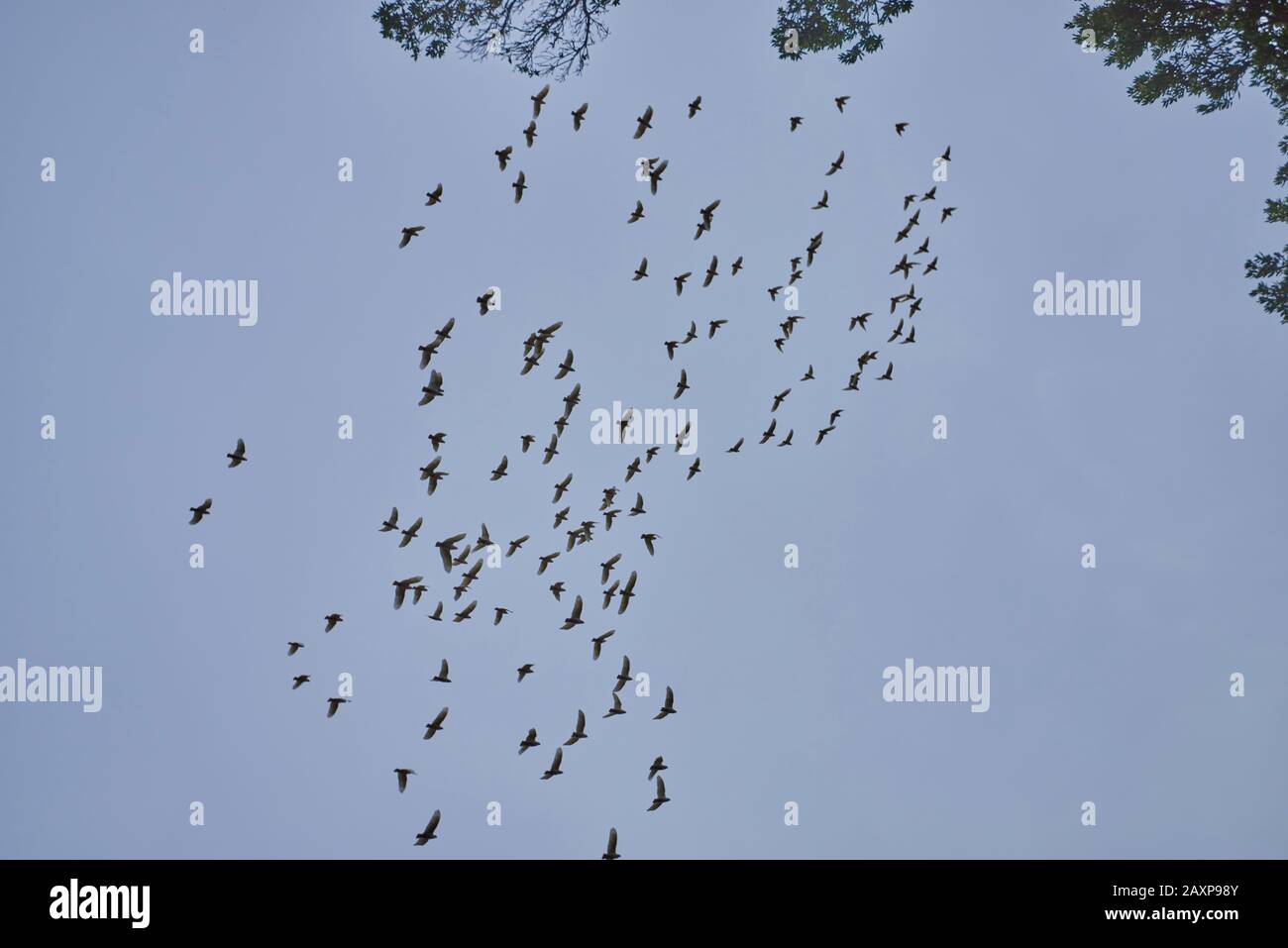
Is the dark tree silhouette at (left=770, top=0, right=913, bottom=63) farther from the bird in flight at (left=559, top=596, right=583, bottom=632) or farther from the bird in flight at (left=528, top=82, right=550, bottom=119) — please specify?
the bird in flight at (left=559, top=596, right=583, bottom=632)

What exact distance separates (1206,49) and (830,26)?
4.37 m

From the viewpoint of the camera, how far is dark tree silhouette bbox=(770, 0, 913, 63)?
14266 millimetres

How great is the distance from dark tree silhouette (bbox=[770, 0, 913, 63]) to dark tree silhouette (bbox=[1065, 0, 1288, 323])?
97.2 inches

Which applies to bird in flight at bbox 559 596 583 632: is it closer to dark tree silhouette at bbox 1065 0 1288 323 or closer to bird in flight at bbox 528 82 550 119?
bird in flight at bbox 528 82 550 119

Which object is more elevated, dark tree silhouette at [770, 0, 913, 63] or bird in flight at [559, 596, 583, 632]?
dark tree silhouette at [770, 0, 913, 63]

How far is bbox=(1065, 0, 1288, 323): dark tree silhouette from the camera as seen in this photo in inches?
531

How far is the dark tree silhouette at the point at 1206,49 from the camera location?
13.5 m

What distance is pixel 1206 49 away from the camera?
13969 millimetres

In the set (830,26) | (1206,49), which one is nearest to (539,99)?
(830,26)

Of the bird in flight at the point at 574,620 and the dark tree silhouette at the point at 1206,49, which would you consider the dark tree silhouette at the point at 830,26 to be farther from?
the bird in flight at the point at 574,620

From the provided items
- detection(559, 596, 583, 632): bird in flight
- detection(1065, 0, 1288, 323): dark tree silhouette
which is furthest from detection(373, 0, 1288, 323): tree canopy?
detection(559, 596, 583, 632): bird in flight

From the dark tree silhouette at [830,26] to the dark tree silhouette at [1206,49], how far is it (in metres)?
2.47

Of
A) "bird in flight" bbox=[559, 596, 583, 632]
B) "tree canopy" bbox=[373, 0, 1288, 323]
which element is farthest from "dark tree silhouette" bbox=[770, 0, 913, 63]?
"bird in flight" bbox=[559, 596, 583, 632]
